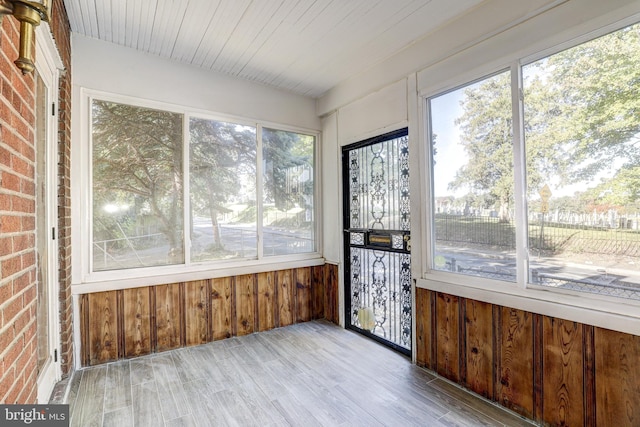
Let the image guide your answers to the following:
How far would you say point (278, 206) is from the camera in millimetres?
3746

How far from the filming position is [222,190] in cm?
334

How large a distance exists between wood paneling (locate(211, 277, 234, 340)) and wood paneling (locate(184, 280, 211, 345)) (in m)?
0.06

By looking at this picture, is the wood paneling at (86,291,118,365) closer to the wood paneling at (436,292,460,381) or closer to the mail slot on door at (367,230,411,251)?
the mail slot on door at (367,230,411,251)

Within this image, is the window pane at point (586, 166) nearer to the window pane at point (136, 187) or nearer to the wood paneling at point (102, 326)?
the window pane at point (136, 187)

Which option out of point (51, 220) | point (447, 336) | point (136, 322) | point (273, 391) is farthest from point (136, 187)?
point (447, 336)

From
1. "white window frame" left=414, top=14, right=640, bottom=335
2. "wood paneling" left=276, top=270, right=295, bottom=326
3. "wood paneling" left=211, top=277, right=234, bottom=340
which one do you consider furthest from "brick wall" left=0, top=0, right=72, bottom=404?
"white window frame" left=414, top=14, right=640, bottom=335

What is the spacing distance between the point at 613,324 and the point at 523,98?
1.47 metres

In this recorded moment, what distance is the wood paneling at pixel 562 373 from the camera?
180cm

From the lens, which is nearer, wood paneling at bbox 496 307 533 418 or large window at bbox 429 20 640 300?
large window at bbox 429 20 640 300

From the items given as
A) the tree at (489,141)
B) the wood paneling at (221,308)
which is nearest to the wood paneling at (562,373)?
the tree at (489,141)

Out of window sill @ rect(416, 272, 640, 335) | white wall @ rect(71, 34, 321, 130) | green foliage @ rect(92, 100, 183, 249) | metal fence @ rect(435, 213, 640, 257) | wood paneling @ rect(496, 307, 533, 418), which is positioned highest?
white wall @ rect(71, 34, 321, 130)

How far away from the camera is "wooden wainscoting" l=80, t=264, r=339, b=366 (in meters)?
2.73

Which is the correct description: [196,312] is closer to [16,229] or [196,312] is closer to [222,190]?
[222,190]

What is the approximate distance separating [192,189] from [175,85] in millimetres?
1059
